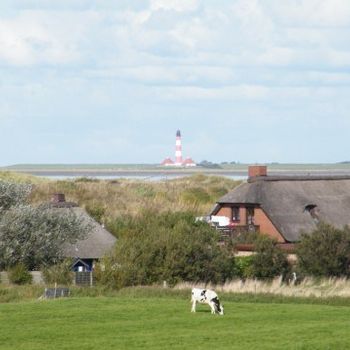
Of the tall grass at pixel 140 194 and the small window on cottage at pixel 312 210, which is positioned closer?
the small window on cottage at pixel 312 210

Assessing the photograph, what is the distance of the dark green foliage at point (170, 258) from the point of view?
49125 mm

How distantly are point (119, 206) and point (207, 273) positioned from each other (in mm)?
42589

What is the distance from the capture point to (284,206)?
65.8 metres

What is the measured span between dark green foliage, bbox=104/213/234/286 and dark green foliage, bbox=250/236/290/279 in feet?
5.86

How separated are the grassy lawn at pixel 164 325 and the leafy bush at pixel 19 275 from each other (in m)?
10.4

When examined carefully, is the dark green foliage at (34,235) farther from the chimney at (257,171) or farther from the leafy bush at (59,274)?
the chimney at (257,171)

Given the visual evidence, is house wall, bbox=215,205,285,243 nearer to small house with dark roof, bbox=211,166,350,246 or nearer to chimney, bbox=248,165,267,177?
small house with dark roof, bbox=211,166,350,246

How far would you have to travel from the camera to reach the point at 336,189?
229ft

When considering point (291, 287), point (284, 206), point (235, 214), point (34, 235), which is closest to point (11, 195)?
point (34, 235)

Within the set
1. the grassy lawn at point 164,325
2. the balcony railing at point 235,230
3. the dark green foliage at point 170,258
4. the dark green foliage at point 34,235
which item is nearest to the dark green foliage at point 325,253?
the dark green foliage at point 170,258

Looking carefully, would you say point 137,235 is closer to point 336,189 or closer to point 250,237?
point 250,237

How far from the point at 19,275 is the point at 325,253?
13814 mm

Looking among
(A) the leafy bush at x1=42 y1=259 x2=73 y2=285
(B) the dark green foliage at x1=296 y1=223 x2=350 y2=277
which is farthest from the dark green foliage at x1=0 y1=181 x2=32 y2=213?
(B) the dark green foliage at x1=296 y1=223 x2=350 y2=277

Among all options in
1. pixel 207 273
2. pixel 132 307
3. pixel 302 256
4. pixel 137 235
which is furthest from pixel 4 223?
pixel 132 307
